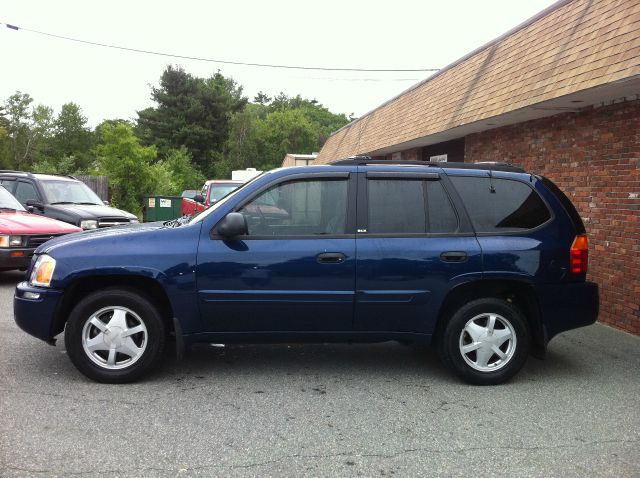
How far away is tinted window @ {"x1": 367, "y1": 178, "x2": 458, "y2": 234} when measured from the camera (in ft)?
15.0

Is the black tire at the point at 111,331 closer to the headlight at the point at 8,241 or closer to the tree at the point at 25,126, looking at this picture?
the headlight at the point at 8,241

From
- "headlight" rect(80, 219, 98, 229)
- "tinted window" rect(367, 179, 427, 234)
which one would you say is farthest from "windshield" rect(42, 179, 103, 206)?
"tinted window" rect(367, 179, 427, 234)

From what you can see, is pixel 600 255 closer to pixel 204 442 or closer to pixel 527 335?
pixel 527 335

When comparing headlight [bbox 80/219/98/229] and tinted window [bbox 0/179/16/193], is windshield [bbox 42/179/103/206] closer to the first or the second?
tinted window [bbox 0/179/16/193]

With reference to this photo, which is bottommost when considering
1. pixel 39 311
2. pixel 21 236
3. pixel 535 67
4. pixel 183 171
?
pixel 39 311

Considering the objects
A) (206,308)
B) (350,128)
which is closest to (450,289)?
(206,308)

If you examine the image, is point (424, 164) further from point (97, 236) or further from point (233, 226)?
point (97, 236)

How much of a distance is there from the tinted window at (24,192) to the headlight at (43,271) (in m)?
7.57

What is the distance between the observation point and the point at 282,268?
4.37 meters

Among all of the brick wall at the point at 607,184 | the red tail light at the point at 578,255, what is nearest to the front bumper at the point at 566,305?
the red tail light at the point at 578,255

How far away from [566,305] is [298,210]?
2.36 metres

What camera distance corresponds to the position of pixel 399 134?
41.0ft

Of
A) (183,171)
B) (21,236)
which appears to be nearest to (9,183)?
(21,236)

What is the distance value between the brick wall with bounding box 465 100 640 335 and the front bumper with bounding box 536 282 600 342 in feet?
6.95
